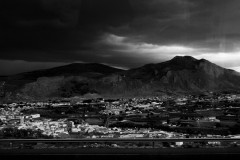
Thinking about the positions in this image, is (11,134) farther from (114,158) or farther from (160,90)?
(160,90)

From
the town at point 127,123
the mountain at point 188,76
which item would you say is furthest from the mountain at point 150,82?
the town at point 127,123

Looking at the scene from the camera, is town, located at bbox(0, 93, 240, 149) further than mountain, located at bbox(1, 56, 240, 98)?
No

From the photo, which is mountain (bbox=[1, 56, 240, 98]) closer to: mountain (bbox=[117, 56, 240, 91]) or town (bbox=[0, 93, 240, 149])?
mountain (bbox=[117, 56, 240, 91])

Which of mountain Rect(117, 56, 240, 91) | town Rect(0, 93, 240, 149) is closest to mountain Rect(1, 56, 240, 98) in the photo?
mountain Rect(117, 56, 240, 91)

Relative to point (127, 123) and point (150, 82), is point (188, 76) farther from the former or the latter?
point (127, 123)

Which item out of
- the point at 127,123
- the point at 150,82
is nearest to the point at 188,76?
the point at 150,82

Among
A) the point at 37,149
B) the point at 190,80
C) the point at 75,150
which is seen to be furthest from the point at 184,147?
the point at 190,80

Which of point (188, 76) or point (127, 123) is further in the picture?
point (188, 76)

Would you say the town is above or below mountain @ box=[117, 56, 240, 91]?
below
